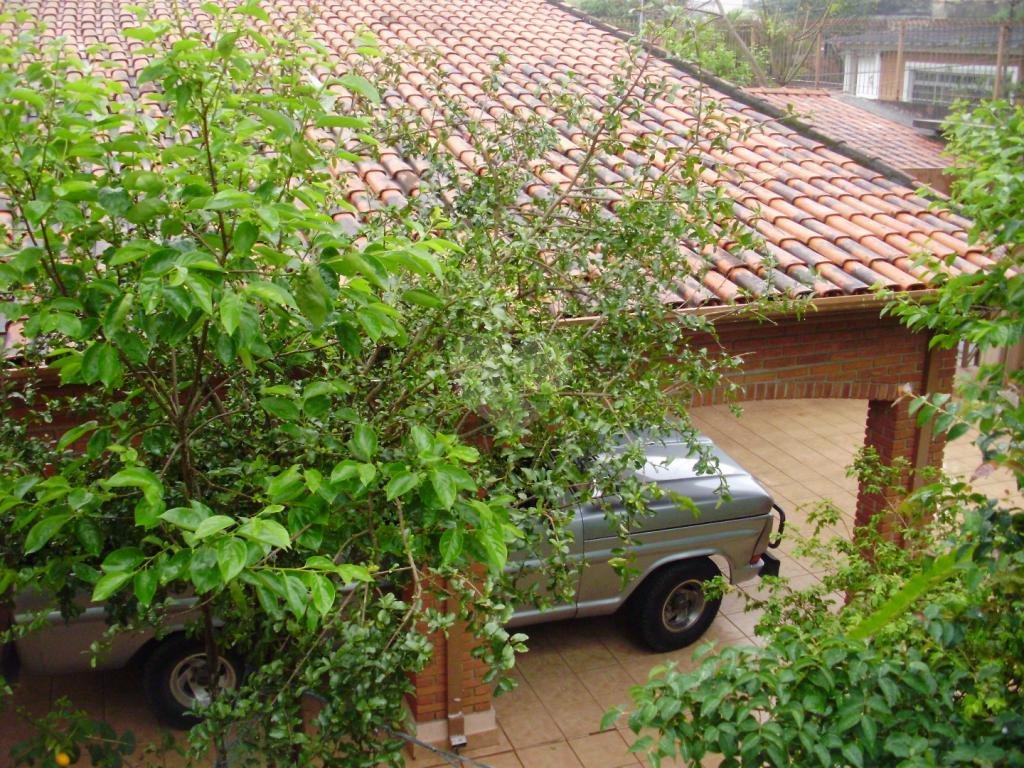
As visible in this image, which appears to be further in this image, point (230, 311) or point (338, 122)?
point (338, 122)

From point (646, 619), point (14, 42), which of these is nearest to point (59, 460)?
point (14, 42)

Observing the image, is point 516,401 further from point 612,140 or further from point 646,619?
point 646,619

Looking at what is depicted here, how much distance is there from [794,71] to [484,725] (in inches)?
781

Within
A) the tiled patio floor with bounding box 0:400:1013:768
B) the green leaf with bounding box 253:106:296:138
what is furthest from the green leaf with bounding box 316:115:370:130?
the tiled patio floor with bounding box 0:400:1013:768

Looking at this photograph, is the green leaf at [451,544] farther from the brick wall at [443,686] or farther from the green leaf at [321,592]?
the brick wall at [443,686]

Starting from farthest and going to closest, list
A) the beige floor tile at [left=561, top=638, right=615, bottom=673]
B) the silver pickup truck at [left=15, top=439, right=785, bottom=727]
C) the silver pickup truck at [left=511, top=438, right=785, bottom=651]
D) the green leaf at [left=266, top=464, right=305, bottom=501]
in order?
the beige floor tile at [left=561, top=638, right=615, bottom=673] → the silver pickup truck at [left=511, top=438, right=785, bottom=651] → the silver pickup truck at [left=15, top=439, right=785, bottom=727] → the green leaf at [left=266, top=464, right=305, bottom=501]

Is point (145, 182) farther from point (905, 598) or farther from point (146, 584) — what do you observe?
point (905, 598)

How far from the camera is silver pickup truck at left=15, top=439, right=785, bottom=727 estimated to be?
6434 millimetres

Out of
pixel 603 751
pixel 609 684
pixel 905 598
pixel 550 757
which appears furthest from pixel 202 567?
pixel 609 684

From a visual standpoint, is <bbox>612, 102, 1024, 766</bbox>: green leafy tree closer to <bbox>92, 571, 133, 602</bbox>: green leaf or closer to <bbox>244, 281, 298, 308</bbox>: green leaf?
<bbox>92, 571, 133, 602</bbox>: green leaf

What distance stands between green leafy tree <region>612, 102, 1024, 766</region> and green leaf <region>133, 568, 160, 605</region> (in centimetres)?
153

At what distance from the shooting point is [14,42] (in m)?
2.94

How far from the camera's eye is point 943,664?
310 cm

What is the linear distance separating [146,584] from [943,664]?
96.6 inches
